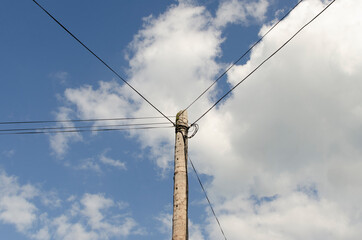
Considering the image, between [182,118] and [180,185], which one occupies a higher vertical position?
[182,118]

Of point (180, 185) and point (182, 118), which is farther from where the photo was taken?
point (182, 118)

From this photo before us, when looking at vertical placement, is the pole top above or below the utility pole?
above

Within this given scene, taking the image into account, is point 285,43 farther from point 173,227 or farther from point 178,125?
point 173,227

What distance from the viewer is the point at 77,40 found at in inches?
309

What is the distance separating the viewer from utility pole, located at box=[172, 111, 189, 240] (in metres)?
5.98

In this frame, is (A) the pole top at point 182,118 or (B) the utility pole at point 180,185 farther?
(A) the pole top at point 182,118

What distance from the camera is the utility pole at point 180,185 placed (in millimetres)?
5977

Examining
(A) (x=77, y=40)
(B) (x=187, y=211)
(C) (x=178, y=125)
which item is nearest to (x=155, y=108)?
(C) (x=178, y=125)

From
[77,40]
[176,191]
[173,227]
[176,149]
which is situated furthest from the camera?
[77,40]

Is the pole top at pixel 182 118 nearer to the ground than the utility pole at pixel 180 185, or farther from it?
farther from it

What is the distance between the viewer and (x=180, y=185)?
256 inches

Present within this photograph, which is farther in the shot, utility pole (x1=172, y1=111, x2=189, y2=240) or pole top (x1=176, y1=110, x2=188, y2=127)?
pole top (x1=176, y1=110, x2=188, y2=127)

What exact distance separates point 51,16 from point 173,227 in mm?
5504

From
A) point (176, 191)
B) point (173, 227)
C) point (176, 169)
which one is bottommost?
point (173, 227)
